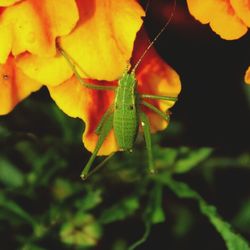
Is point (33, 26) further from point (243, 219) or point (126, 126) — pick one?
point (243, 219)

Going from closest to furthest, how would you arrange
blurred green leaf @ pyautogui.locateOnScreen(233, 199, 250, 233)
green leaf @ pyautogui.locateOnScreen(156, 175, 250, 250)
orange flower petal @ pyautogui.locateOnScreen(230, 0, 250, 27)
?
1. orange flower petal @ pyautogui.locateOnScreen(230, 0, 250, 27)
2. green leaf @ pyautogui.locateOnScreen(156, 175, 250, 250)
3. blurred green leaf @ pyautogui.locateOnScreen(233, 199, 250, 233)

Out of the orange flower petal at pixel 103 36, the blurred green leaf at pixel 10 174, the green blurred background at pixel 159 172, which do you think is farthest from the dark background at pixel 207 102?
the blurred green leaf at pixel 10 174

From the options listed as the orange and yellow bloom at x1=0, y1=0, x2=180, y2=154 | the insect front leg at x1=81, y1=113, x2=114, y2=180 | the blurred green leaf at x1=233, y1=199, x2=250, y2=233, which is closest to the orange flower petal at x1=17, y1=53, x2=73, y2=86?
the orange and yellow bloom at x1=0, y1=0, x2=180, y2=154

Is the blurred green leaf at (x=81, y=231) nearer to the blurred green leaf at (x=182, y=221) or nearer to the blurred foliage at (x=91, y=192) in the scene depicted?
the blurred foliage at (x=91, y=192)

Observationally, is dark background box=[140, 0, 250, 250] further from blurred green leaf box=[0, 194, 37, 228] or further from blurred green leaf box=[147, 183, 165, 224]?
blurred green leaf box=[0, 194, 37, 228]

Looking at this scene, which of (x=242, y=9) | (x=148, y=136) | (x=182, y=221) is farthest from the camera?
(x=182, y=221)

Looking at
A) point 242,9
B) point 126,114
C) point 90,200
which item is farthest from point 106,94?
point 242,9
